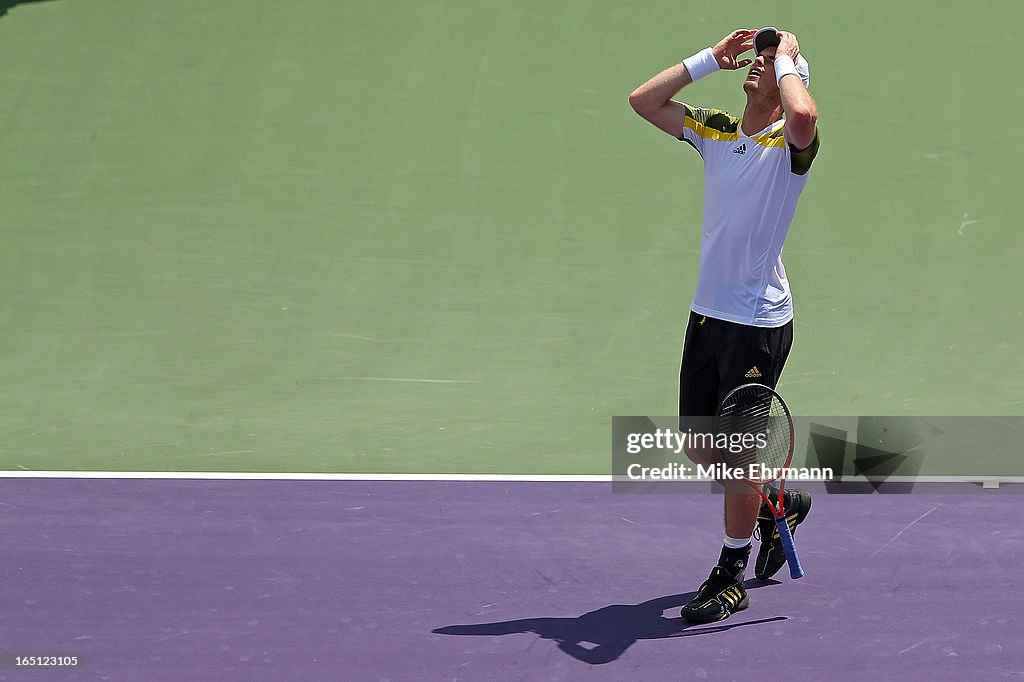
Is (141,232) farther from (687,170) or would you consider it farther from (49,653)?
→ (49,653)

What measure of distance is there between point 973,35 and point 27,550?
901 cm

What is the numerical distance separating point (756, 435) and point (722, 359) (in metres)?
0.32

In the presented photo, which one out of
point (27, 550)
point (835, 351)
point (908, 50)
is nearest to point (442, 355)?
point (835, 351)

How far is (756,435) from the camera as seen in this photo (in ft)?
16.3

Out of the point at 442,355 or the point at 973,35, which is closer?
the point at 442,355

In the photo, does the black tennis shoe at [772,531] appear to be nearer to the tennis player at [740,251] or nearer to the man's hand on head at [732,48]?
the tennis player at [740,251]

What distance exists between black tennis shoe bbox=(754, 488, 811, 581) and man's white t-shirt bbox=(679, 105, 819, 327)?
85 cm

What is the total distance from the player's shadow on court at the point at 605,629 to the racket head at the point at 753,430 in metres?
0.60

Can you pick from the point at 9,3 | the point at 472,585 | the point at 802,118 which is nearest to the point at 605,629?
the point at 472,585

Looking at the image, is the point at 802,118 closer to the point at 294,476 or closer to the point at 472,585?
the point at 472,585

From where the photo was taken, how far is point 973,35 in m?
11.2

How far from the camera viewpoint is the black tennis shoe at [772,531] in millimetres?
5383

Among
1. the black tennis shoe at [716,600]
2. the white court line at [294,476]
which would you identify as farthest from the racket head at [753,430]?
the white court line at [294,476]

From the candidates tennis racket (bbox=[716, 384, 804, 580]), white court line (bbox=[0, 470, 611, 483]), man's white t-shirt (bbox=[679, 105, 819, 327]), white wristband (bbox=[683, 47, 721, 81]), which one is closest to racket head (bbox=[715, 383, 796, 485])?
tennis racket (bbox=[716, 384, 804, 580])
